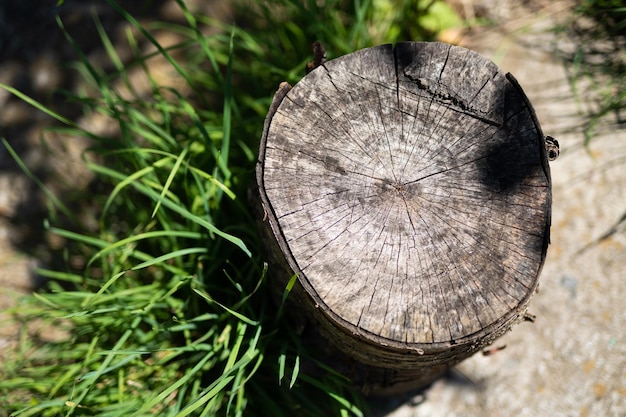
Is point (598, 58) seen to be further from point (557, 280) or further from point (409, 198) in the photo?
point (409, 198)

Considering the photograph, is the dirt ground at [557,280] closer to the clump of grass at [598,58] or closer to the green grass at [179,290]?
the clump of grass at [598,58]

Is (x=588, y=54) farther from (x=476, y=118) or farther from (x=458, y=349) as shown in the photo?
(x=458, y=349)

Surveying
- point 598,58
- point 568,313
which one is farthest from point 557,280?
point 598,58

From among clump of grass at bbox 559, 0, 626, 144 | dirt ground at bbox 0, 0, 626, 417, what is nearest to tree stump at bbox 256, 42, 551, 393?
dirt ground at bbox 0, 0, 626, 417

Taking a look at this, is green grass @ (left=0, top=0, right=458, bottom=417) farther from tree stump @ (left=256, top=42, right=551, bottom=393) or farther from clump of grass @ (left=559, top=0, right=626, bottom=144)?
clump of grass @ (left=559, top=0, right=626, bottom=144)

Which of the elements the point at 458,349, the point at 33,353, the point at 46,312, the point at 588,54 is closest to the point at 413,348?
the point at 458,349

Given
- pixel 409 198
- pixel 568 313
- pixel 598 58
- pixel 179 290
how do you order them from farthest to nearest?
pixel 598 58 → pixel 568 313 → pixel 179 290 → pixel 409 198
